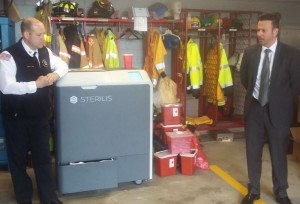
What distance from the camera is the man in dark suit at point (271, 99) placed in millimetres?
2865

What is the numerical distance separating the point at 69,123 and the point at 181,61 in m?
2.48

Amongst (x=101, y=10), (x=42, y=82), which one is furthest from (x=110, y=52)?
(x=42, y=82)

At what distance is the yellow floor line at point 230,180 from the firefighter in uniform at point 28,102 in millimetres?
1833

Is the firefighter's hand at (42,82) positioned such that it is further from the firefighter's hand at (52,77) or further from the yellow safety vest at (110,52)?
the yellow safety vest at (110,52)

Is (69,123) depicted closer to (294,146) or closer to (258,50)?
(258,50)

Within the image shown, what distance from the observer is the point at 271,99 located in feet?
9.49

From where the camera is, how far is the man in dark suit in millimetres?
2865

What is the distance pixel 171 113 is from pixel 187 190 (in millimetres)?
1059

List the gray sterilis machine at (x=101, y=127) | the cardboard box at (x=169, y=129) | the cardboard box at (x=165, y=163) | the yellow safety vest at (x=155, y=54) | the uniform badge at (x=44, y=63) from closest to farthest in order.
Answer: the uniform badge at (x=44, y=63), the gray sterilis machine at (x=101, y=127), the cardboard box at (x=165, y=163), the cardboard box at (x=169, y=129), the yellow safety vest at (x=155, y=54)

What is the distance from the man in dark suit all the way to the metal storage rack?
2103 millimetres

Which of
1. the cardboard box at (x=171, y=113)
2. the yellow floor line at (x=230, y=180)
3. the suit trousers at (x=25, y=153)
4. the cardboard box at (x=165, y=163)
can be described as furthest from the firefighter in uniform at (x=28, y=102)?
the yellow floor line at (x=230, y=180)

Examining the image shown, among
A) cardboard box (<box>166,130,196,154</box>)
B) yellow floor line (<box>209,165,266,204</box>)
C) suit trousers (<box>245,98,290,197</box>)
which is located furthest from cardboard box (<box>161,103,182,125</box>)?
suit trousers (<box>245,98,290,197</box>)

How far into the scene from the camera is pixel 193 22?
4.94 metres

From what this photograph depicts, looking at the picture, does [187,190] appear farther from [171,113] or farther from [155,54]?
[155,54]
